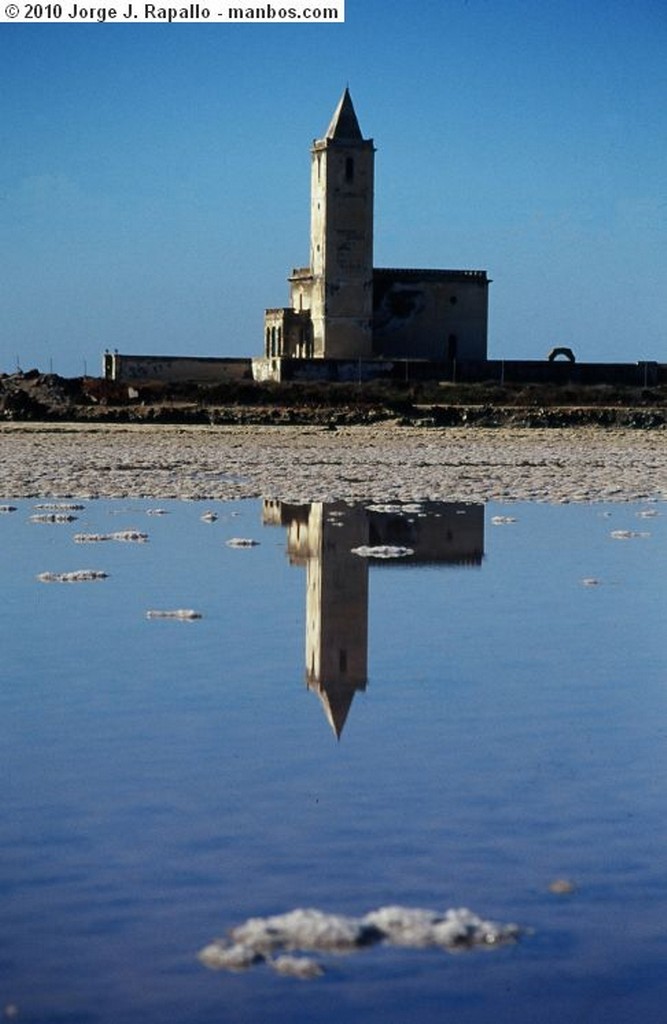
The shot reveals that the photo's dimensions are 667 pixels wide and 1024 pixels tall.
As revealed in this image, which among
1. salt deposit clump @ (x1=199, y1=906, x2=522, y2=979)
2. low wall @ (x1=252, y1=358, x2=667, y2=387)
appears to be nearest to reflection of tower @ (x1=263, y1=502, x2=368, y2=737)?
salt deposit clump @ (x1=199, y1=906, x2=522, y2=979)

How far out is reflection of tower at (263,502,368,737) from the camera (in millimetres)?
7250

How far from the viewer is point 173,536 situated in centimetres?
1371

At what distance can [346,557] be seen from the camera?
12.1 metres

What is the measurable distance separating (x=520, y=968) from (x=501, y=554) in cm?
872

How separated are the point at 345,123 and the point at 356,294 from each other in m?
6.61

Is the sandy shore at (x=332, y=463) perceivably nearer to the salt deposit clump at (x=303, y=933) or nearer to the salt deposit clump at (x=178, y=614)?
the salt deposit clump at (x=178, y=614)

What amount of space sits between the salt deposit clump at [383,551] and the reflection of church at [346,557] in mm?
66

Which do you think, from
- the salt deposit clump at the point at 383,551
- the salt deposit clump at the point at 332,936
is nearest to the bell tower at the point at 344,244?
the salt deposit clump at the point at 383,551

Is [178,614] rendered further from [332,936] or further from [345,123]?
[345,123]

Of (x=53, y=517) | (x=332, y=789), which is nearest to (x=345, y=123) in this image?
(x=53, y=517)

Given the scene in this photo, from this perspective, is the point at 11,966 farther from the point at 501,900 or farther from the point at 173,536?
the point at 173,536

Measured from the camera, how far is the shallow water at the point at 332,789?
381 centimetres

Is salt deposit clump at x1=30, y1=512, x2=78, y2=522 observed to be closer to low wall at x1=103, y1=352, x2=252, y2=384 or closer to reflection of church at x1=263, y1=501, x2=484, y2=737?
reflection of church at x1=263, y1=501, x2=484, y2=737

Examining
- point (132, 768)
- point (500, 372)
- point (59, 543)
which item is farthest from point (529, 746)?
point (500, 372)
